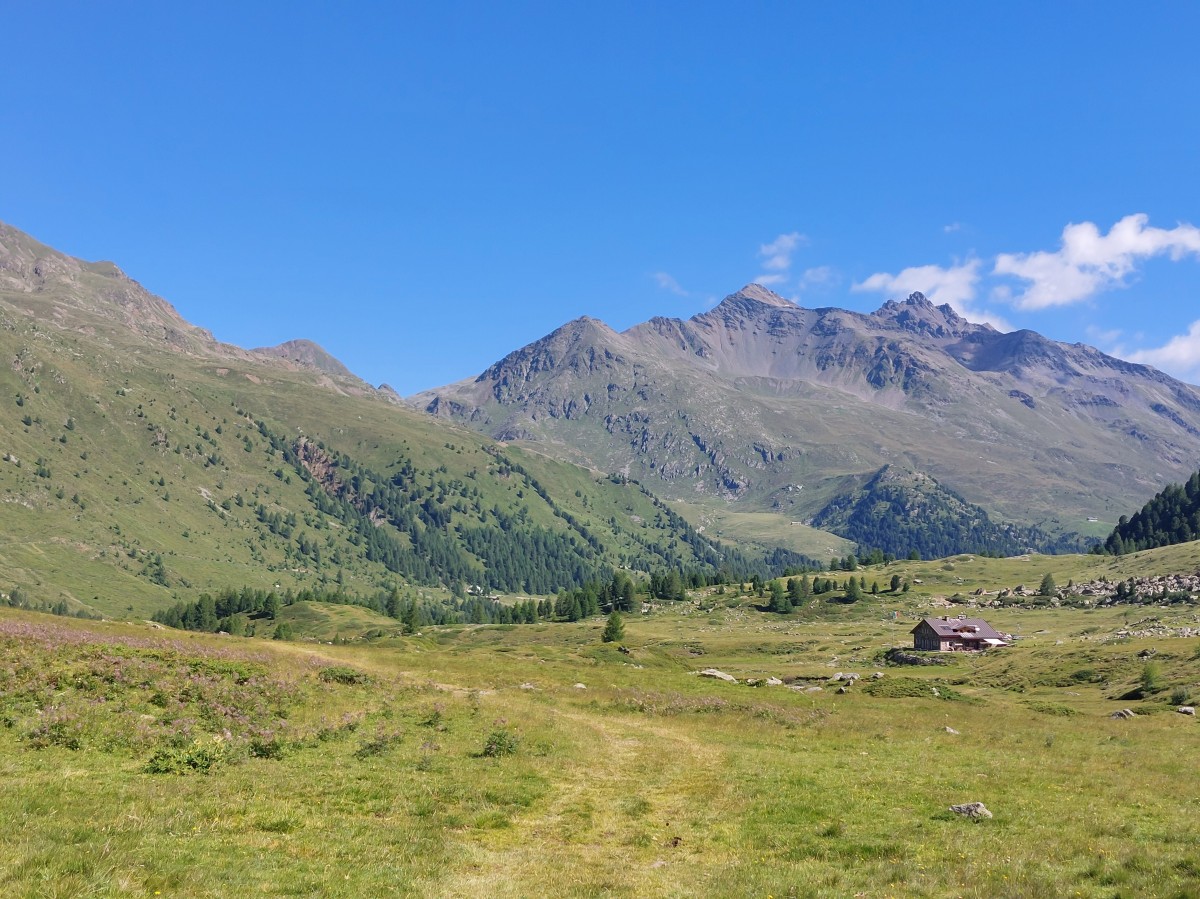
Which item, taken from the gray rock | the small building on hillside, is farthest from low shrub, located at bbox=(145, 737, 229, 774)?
the small building on hillside

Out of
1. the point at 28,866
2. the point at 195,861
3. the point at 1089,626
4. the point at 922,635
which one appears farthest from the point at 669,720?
the point at 1089,626

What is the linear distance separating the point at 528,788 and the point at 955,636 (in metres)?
127

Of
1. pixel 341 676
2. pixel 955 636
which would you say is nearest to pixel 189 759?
pixel 341 676

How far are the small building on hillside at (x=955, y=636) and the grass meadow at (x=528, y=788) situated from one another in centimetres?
8280

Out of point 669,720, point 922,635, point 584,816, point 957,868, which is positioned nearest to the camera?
point 957,868

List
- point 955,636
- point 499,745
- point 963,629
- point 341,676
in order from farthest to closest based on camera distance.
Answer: point 963,629 → point 955,636 → point 341,676 → point 499,745

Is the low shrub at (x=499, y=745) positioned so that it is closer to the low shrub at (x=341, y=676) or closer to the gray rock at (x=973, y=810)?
the low shrub at (x=341, y=676)

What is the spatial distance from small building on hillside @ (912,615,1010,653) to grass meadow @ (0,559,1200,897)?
82.8 metres

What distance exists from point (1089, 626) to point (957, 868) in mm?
163809

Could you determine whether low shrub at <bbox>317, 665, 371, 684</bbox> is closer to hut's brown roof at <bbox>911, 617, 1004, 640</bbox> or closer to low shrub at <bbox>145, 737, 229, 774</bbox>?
low shrub at <bbox>145, 737, 229, 774</bbox>

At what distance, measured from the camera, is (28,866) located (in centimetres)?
1462

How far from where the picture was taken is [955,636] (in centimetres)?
13450

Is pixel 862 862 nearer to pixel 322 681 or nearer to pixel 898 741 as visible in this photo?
pixel 898 741

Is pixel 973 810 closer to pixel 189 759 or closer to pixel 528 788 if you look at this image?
pixel 528 788
